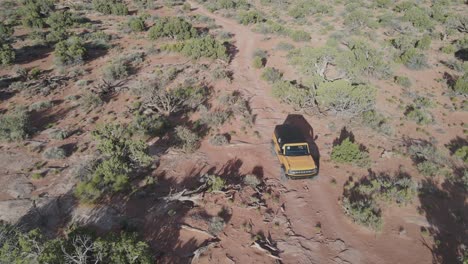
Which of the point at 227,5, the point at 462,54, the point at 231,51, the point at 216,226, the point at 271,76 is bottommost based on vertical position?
the point at 216,226

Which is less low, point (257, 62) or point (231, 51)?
point (257, 62)

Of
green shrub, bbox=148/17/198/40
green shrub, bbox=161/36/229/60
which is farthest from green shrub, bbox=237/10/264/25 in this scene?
green shrub, bbox=161/36/229/60

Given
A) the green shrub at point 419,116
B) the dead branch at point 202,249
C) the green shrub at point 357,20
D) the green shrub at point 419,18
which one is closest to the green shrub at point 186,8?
the green shrub at point 357,20

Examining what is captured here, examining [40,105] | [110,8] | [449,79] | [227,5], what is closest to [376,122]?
[449,79]

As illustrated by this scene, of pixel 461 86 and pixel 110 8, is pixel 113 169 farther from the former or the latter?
pixel 110 8

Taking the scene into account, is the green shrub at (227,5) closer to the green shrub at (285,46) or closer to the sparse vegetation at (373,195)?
the green shrub at (285,46)

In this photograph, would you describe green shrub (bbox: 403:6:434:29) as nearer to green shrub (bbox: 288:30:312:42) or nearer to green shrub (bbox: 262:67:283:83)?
green shrub (bbox: 288:30:312:42)

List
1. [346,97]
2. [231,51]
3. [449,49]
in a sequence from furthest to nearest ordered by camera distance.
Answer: [231,51], [449,49], [346,97]

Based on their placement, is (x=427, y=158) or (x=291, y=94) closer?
(x=427, y=158)
